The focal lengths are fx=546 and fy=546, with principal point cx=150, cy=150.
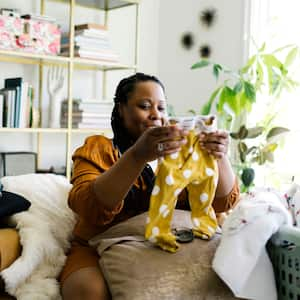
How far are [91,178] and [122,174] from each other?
0.57 feet

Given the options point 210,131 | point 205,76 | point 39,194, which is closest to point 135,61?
point 205,76

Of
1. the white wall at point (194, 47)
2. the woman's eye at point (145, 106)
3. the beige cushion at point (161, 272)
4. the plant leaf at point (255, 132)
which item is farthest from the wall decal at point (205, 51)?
the beige cushion at point (161, 272)

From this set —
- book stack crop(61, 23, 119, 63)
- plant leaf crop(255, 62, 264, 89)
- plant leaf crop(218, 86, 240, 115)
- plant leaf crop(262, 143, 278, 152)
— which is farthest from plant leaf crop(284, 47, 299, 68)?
book stack crop(61, 23, 119, 63)

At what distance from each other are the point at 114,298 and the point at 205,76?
95.0 inches

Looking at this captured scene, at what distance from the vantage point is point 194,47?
3.57 metres

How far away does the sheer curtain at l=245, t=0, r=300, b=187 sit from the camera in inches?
121

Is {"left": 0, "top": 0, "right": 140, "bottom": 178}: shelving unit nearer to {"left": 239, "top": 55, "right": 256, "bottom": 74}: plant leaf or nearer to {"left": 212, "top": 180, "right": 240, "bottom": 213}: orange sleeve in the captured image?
{"left": 239, "top": 55, "right": 256, "bottom": 74}: plant leaf

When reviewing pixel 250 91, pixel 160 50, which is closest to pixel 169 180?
pixel 250 91

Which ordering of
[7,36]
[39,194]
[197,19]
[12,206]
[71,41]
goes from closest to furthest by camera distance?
[12,206], [39,194], [7,36], [71,41], [197,19]

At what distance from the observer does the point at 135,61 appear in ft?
11.2

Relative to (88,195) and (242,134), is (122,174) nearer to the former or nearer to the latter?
(88,195)

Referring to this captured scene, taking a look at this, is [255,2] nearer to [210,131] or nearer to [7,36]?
[7,36]

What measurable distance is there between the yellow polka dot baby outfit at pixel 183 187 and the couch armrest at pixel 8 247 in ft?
1.30

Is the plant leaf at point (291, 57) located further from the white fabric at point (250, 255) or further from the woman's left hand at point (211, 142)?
the white fabric at point (250, 255)
